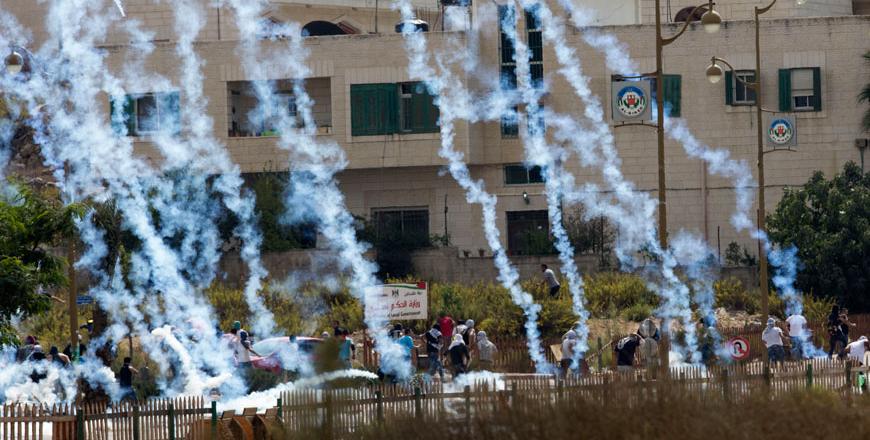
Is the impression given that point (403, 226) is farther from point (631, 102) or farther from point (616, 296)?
point (616, 296)

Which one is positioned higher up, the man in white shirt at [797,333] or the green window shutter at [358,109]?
the green window shutter at [358,109]

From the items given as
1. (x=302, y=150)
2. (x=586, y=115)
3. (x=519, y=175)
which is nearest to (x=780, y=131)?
(x=586, y=115)

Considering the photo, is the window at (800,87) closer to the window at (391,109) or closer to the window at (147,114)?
the window at (391,109)

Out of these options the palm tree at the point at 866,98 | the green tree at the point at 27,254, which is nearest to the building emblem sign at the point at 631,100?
the palm tree at the point at 866,98

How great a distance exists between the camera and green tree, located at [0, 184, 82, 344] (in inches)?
907

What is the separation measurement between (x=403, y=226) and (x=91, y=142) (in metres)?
9.31

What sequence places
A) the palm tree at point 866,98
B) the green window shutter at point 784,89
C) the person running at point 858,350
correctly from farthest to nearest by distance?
the green window shutter at point 784,89, the palm tree at point 866,98, the person running at point 858,350

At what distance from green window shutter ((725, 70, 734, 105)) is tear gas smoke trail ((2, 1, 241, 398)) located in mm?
16277

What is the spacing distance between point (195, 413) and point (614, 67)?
88.8 feet

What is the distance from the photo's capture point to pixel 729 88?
49.5 meters

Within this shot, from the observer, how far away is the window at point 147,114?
4950 centimetres

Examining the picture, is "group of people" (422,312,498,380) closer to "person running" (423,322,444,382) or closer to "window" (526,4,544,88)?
"person running" (423,322,444,382)

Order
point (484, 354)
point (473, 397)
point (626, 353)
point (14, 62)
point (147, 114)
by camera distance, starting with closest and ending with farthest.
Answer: point (473, 397), point (14, 62), point (626, 353), point (484, 354), point (147, 114)

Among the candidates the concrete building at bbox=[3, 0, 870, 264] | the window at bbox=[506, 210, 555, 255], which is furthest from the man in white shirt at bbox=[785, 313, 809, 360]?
the window at bbox=[506, 210, 555, 255]
